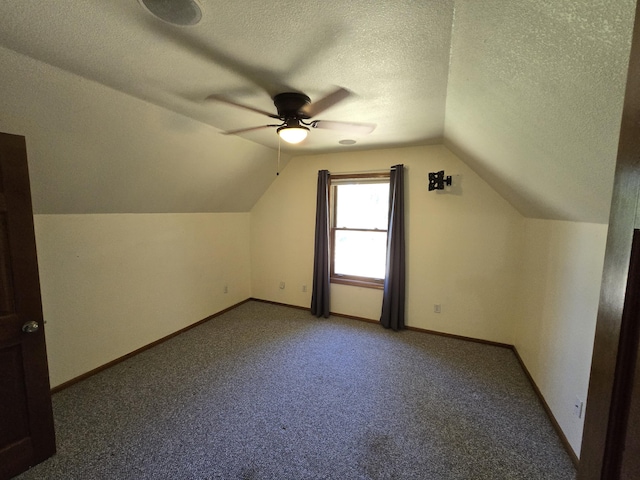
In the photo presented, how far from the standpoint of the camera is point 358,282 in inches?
159

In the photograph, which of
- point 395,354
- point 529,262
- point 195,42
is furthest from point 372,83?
point 395,354

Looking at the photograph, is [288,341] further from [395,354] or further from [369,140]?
A: [369,140]

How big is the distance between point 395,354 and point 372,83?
2716 millimetres

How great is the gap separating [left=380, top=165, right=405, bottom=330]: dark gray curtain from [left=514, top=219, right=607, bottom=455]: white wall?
52.4 inches

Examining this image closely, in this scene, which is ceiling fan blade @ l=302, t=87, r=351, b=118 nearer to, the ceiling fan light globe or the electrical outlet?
the ceiling fan light globe

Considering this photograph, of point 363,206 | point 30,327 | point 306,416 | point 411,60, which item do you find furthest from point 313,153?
point 30,327

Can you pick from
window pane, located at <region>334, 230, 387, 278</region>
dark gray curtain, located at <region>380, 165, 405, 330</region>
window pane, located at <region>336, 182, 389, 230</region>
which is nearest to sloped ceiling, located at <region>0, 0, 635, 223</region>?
dark gray curtain, located at <region>380, 165, 405, 330</region>

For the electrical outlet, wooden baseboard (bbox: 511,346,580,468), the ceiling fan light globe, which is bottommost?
wooden baseboard (bbox: 511,346,580,468)

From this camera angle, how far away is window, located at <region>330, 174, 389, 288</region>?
391 cm

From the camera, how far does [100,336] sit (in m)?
2.67

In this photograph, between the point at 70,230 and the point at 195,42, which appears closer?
the point at 195,42

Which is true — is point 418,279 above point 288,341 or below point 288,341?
above

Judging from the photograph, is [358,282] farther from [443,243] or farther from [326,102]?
[326,102]

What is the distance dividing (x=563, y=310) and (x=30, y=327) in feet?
11.8
